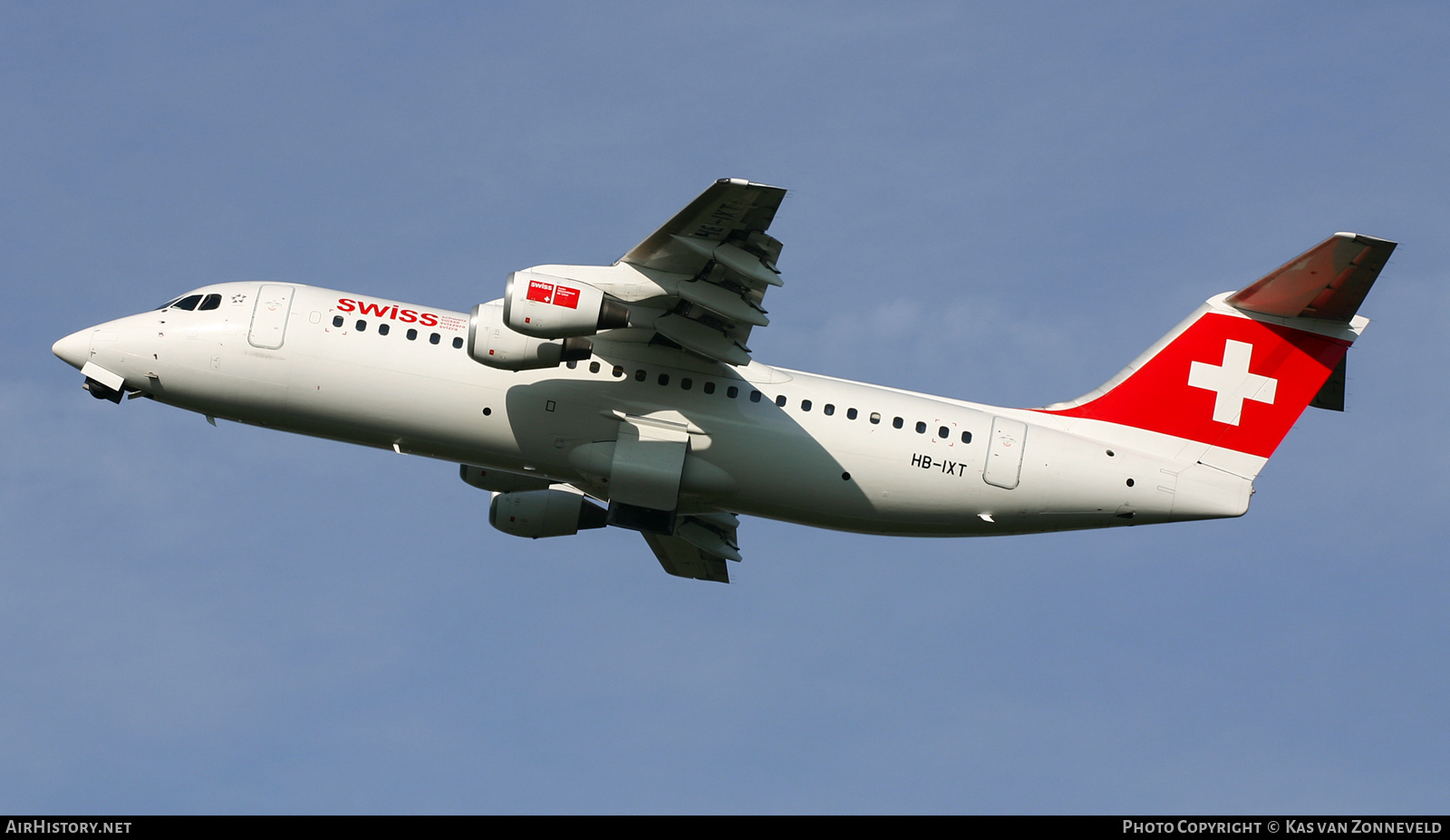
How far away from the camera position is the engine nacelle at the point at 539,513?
2498cm

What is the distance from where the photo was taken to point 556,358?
20453 millimetres

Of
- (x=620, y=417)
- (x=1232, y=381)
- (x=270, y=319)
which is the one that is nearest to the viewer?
(x=620, y=417)

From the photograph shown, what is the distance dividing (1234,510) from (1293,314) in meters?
3.29

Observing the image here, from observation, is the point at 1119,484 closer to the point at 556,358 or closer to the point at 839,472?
the point at 839,472

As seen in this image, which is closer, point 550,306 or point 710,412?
point 550,306

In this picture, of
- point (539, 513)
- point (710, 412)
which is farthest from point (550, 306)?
point (539, 513)

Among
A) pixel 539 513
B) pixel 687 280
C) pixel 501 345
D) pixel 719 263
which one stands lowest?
pixel 539 513

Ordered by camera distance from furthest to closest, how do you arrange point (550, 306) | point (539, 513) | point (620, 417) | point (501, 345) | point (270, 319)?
point (539, 513) < point (270, 319) < point (620, 417) < point (501, 345) < point (550, 306)

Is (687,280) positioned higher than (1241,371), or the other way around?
(1241,371)

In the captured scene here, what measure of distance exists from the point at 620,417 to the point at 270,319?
18.4ft

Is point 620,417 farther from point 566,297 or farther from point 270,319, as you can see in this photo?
point 270,319

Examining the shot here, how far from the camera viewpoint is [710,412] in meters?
21.7

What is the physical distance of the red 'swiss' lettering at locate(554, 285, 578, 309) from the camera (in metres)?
19.7

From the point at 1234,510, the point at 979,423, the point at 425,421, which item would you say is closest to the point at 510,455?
the point at 425,421
